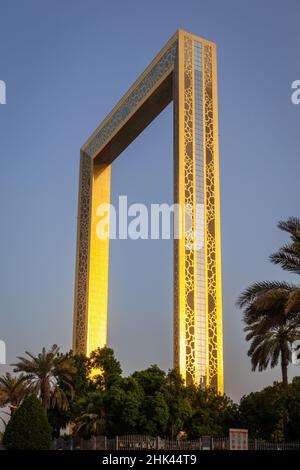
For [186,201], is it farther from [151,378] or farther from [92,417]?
[92,417]

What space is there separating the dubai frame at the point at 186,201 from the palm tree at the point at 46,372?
443 cm

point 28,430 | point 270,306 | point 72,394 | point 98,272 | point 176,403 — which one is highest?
point 98,272

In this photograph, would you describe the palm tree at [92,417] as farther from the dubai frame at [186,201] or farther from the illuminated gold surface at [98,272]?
the illuminated gold surface at [98,272]

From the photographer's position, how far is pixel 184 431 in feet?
84.0

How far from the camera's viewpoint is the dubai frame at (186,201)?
86.9 ft

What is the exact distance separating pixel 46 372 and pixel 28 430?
11.0 metres

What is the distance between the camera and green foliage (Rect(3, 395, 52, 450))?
20.6 metres

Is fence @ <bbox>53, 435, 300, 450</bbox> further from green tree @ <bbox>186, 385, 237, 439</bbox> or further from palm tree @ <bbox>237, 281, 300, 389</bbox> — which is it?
palm tree @ <bbox>237, 281, 300, 389</bbox>

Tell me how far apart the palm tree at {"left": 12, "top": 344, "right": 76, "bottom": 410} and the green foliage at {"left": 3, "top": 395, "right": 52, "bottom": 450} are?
32.8 feet

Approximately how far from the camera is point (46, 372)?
31.7 metres

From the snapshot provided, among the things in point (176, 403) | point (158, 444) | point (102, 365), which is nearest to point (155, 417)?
point (176, 403)

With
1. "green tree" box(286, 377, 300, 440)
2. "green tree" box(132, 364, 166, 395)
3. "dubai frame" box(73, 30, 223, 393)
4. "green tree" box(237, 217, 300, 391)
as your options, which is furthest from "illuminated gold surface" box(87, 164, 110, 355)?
"green tree" box(237, 217, 300, 391)
